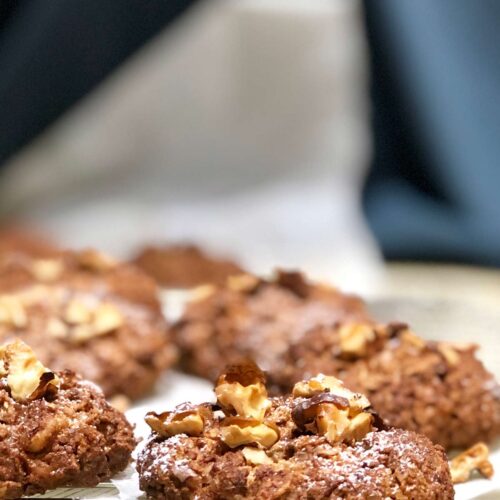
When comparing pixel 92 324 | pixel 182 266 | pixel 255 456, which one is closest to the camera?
pixel 255 456

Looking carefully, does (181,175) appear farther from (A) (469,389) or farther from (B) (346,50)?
(A) (469,389)

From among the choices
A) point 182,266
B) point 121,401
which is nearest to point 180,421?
point 121,401

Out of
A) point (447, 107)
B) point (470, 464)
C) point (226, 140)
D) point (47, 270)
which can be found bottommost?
point (470, 464)

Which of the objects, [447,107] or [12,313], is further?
[447,107]

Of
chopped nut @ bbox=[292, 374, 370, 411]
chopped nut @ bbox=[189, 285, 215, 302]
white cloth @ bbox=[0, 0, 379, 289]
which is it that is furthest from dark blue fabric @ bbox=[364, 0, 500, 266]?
chopped nut @ bbox=[292, 374, 370, 411]

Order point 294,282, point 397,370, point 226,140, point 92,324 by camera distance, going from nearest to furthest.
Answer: point 397,370 < point 92,324 < point 294,282 < point 226,140

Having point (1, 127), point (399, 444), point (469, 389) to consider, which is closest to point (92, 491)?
point (399, 444)

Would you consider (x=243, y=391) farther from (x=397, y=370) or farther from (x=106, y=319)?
(x=106, y=319)

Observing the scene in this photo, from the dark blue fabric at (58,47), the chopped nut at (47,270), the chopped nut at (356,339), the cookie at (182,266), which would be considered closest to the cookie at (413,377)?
the chopped nut at (356,339)
